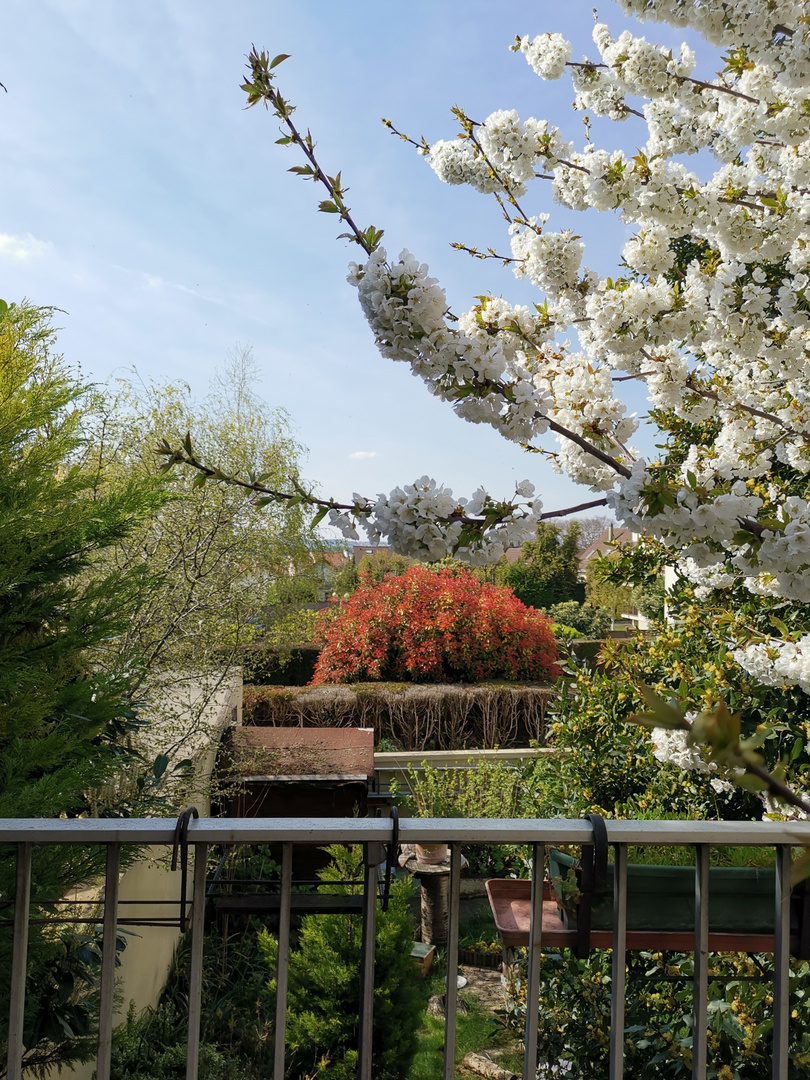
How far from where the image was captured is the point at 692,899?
1.34 meters

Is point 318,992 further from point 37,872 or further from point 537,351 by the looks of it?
point 537,351

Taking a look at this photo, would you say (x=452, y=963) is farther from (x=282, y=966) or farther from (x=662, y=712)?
(x=662, y=712)

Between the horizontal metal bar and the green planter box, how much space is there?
0.83ft

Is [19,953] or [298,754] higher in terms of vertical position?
[19,953]

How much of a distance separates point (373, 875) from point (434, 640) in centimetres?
780

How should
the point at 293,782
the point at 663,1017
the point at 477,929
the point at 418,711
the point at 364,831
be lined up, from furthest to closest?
the point at 418,711
the point at 477,929
the point at 293,782
the point at 663,1017
the point at 364,831

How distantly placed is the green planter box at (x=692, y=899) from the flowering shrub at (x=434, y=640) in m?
7.34

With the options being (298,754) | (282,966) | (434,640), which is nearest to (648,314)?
(282,966)

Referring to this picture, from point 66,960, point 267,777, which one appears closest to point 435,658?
point 267,777

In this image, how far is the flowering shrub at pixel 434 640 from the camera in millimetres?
8859

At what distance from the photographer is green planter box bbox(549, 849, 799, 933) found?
1336mm

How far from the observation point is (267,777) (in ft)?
16.5

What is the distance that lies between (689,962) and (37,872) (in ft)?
5.26

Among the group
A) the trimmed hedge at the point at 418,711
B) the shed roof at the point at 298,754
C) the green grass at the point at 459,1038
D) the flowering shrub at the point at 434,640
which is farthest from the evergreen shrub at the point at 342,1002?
the flowering shrub at the point at 434,640
